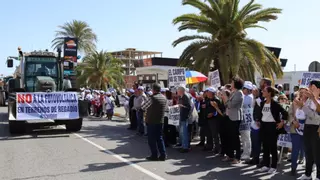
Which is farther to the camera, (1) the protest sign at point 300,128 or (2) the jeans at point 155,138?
(2) the jeans at point 155,138

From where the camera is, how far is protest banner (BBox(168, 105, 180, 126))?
33.9 feet

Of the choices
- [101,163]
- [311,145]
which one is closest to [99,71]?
[101,163]

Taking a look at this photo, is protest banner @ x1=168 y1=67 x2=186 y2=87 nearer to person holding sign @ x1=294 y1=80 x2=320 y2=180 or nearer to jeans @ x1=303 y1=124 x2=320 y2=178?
person holding sign @ x1=294 y1=80 x2=320 y2=180

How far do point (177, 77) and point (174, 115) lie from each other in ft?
8.65

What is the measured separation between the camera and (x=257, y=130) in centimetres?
838

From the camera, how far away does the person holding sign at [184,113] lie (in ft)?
32.7

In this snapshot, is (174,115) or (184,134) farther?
(174,115)

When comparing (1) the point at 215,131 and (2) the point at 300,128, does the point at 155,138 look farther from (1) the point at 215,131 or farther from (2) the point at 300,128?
(2) the point at 300,128

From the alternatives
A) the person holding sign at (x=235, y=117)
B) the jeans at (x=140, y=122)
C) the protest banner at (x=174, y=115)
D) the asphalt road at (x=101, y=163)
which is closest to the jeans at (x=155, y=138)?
the asphalt road at (x=101, y=163)

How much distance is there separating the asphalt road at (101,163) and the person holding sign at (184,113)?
0.31m

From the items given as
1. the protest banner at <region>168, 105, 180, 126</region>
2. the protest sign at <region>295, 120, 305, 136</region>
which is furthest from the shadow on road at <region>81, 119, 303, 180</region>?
the protest sign at <region>295, 120, 305, 136</region>

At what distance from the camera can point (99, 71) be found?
41.5 metres

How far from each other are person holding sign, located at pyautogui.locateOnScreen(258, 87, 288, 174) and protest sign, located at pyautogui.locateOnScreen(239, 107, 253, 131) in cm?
117

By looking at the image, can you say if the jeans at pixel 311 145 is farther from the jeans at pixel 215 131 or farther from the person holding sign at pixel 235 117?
the jeans at pixel 215 131
